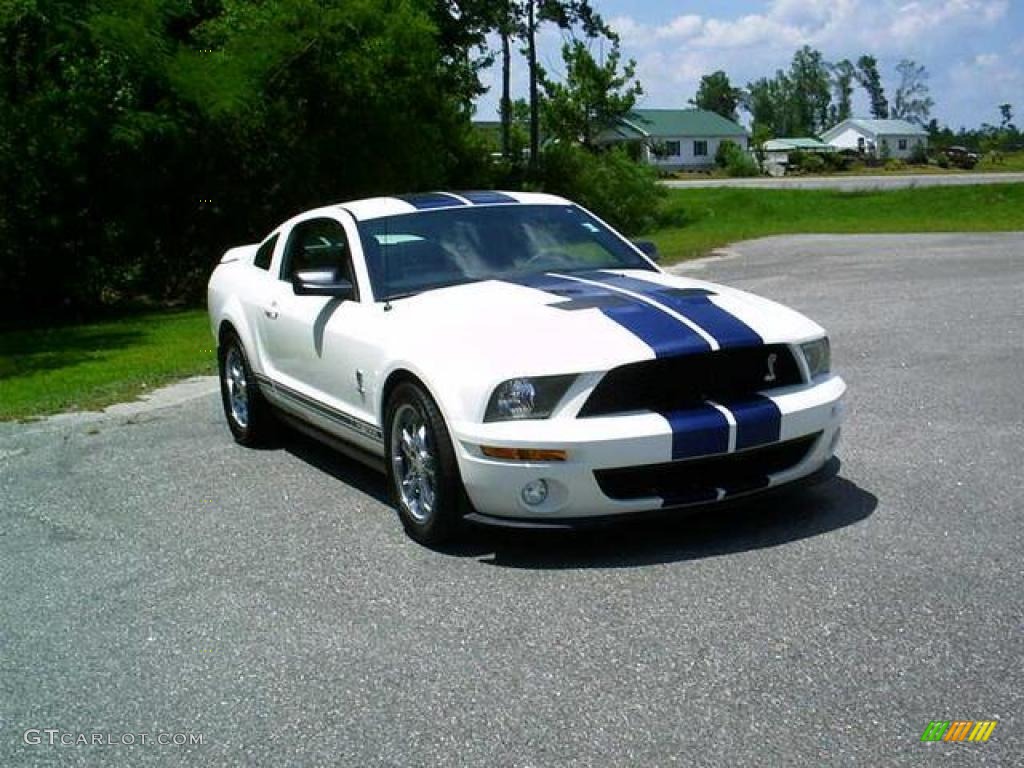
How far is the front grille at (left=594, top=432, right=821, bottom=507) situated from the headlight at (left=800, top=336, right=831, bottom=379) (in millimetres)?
491

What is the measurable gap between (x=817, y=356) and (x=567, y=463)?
149 centimetres

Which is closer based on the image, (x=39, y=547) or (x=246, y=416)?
(x=39, y=547)

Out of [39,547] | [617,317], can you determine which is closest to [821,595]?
[617,317]

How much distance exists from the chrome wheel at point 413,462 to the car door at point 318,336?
0.43 metres

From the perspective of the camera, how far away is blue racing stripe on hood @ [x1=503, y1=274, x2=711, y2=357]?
522cm

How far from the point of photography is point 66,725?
400cm

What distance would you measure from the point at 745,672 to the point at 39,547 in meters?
3.64

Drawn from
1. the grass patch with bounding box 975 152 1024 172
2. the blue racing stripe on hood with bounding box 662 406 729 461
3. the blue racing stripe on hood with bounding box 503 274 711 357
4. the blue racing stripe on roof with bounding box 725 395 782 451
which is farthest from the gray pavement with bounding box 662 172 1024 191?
the blue racing stripe on hood with bounding box 662 406 729 461

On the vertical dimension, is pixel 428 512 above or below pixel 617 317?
below

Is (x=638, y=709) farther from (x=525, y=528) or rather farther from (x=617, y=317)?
(x=617, y=317)

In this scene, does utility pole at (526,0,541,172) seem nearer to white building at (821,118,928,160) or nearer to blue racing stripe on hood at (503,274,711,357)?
blue racing stripe on hood at (503,274,711,357)

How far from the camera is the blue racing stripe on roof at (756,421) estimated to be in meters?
5.21

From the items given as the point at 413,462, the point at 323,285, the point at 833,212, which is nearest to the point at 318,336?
the point at 323,285

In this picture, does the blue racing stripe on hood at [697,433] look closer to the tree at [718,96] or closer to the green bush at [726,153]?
the green bush at [726,153]
